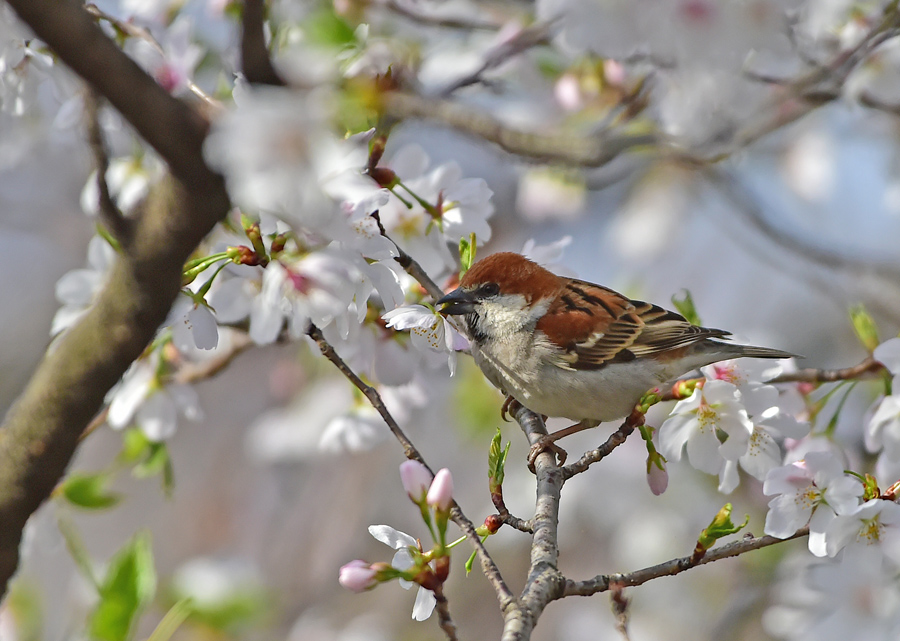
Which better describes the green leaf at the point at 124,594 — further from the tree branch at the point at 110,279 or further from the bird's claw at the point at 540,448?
the bird's claw at the point at 540,448

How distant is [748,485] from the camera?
4.17 metres

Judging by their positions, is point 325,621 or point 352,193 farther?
point 325,621

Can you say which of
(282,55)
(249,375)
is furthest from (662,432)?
(249,375)

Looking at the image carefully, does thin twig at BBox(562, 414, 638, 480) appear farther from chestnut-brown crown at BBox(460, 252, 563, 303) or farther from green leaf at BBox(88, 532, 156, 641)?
green leaf at BBox(88, 532, 156, 641)

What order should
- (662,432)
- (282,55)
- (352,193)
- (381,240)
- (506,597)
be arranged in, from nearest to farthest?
(506,597) → (352,193) → (381,240) → (662,432) → (282,55)

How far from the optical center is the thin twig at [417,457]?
1.32 m

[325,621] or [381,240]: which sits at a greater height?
[381,240]

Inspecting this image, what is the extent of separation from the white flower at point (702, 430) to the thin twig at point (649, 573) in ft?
0.84

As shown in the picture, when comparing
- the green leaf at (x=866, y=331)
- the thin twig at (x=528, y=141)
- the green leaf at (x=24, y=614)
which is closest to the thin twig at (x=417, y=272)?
the thin twig at (x=528, y=141)

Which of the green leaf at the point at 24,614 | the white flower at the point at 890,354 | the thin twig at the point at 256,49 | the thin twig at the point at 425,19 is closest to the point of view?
the thin twig at the point at 256,49

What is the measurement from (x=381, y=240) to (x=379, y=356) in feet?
1.86

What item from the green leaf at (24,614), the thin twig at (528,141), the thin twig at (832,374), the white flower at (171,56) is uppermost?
the white flower at (171,56)

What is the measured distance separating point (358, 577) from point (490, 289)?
1.14 m

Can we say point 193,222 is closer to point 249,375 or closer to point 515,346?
point 515,346
